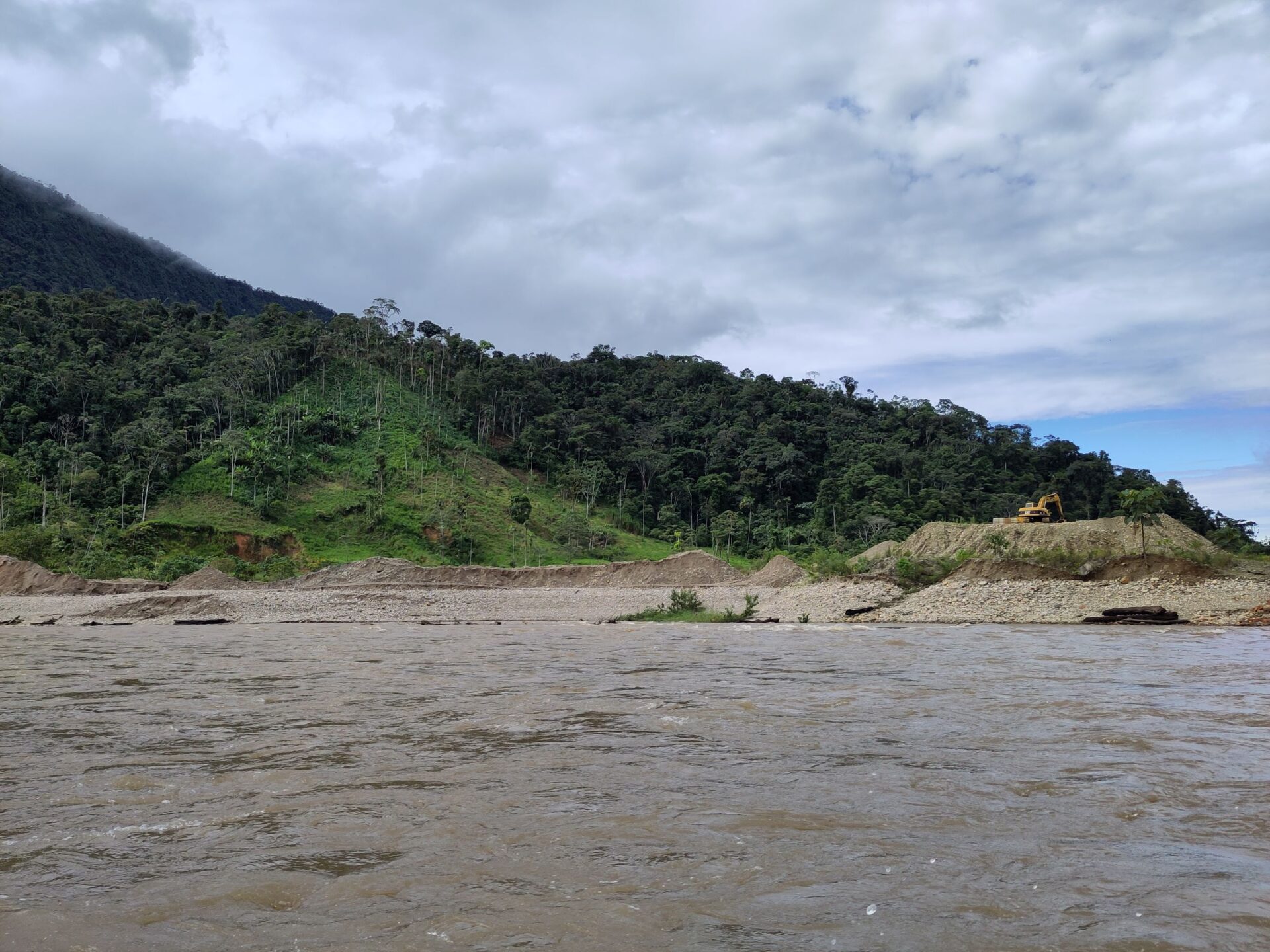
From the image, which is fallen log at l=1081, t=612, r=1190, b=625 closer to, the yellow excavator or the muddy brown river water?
the muddy brown river water

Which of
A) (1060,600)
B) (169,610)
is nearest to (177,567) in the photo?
(169,610)

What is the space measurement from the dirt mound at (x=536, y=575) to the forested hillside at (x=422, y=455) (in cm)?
791

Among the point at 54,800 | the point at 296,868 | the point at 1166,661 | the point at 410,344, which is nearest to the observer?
the point at 296,868

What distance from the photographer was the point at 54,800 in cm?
572

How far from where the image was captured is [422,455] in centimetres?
8144

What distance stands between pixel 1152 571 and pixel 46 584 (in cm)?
5728

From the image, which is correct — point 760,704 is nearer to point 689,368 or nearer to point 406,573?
point 406,573

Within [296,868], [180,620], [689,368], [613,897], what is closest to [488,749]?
[296,868]

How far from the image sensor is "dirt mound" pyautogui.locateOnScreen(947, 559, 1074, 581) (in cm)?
3566

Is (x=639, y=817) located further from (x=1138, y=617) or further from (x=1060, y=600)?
(x=1060, y=600)

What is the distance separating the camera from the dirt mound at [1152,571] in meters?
34.8

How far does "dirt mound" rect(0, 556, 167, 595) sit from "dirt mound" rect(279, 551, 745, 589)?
8762 mm

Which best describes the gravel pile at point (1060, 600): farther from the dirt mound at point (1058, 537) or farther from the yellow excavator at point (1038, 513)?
the yellow excavator at point (1038, 513)

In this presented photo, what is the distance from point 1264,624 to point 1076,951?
30737 mm
